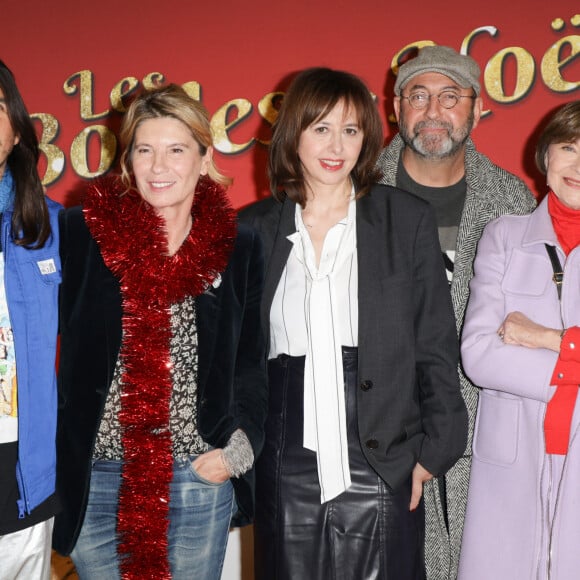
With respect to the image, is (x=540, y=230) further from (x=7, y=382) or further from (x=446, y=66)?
(x=7, y=382)

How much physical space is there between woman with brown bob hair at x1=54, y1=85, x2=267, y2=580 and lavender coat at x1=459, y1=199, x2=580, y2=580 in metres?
0.72

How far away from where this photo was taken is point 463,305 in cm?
279

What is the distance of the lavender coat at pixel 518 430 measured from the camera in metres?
2.32

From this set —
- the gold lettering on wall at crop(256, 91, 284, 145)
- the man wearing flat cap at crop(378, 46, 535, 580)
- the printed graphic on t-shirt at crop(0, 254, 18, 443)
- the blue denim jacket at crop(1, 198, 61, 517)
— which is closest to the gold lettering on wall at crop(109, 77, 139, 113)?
the gold lettering on wall at crop(256, 91, 284, 145)

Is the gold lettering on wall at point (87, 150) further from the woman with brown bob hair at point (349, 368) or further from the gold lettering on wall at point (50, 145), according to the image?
the woman with brown bob hair at point (349, 368)

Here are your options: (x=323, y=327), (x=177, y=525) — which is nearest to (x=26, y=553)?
(x=177, y=525)

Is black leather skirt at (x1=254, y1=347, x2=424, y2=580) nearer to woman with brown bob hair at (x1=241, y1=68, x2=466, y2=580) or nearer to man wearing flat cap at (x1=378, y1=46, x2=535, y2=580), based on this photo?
woman with brown bob hair at (x1=241, y1=68, x2=466, y2=580)

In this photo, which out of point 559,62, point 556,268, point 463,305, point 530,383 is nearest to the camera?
point 530,383

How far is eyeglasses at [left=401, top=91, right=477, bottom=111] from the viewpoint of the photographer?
119 inches

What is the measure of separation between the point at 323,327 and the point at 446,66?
49.0 inches

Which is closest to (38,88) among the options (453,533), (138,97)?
(138,97)

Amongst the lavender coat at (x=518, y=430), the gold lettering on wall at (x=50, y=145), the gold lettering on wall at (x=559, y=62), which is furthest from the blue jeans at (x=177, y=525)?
the gold lettering on wall at (x=559, y=62)

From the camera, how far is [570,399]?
7.59ft

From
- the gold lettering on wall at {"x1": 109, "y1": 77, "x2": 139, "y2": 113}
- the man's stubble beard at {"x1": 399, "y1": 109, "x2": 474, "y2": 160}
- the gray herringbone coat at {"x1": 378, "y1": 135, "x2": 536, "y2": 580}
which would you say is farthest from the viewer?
the gold lettering on wall at {"x1": 109, "y1": 77, "x2": 139, "y2": 113}
